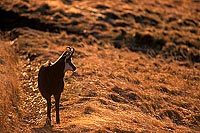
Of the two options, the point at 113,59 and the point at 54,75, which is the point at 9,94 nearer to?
the point at 54,75

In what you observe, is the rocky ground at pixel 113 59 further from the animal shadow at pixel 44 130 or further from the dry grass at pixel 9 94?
the dry grass at pixel 9 94

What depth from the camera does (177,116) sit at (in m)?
11.0

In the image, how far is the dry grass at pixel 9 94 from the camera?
8805 mm

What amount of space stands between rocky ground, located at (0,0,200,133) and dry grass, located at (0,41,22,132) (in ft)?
0.76

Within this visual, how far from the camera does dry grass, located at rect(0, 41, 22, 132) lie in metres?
8.80

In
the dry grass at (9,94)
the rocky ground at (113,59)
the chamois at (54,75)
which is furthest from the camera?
the rocky ground at (113,59)

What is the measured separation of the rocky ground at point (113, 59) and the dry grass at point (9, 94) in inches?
9.1

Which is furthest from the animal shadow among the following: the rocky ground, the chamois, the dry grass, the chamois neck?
the chamois neck

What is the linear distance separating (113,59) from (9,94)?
17.9 ft

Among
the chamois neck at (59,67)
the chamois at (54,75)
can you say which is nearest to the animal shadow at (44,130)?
the chamois at (54,75)

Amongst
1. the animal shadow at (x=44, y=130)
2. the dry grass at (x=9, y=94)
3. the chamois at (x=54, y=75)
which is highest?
the chamois at (x=54, y=75)

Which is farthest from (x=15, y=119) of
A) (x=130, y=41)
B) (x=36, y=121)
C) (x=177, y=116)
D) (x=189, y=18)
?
(x=189, y=18)

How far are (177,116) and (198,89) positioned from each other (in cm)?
234

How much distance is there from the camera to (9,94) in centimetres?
1007
